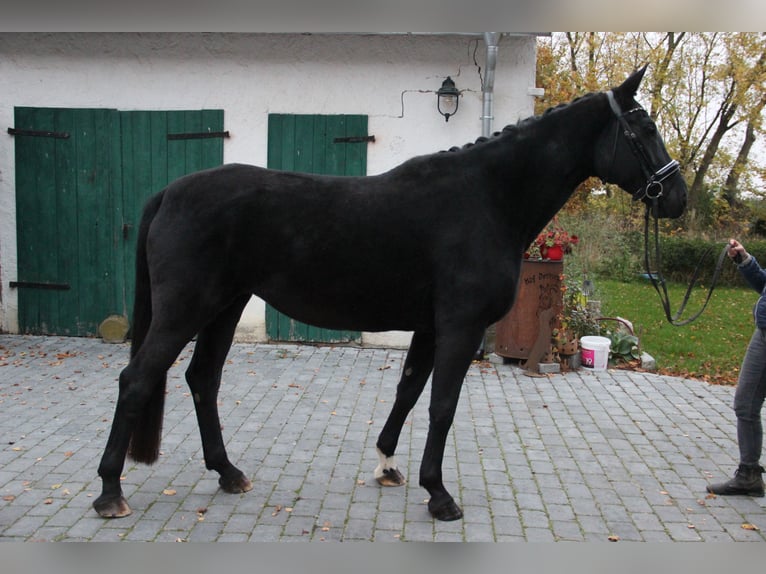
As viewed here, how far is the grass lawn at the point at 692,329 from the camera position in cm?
759

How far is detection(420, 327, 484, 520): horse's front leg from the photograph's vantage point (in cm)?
337

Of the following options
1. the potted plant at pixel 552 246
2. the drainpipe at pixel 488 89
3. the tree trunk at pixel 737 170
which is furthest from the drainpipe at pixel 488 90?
the tree trunk at pixel 737 170

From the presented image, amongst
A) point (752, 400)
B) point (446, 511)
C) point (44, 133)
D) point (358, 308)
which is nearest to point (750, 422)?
point (752, 400)

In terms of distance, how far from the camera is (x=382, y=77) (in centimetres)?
743

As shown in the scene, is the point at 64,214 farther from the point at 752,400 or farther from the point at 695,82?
the point at 695,82

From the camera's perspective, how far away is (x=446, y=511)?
3533mm

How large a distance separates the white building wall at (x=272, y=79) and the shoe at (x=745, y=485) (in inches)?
166

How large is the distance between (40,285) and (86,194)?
1188mm

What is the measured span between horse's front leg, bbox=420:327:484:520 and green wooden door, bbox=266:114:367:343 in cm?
442

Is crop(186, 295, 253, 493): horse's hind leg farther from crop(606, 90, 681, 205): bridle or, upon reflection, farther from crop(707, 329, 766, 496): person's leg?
crop(707, 329, 766, 496): person's leg

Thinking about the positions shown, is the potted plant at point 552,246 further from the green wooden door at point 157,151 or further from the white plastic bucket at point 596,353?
the green wooden door at point 157,151

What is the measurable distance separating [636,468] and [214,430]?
2702 mm
